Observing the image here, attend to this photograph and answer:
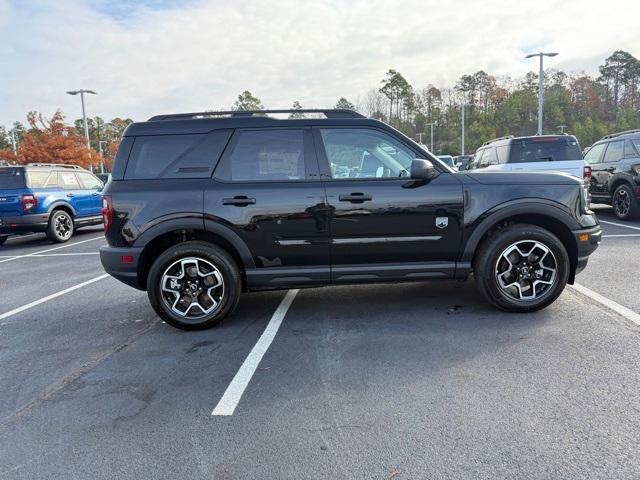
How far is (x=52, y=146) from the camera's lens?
25.4 m

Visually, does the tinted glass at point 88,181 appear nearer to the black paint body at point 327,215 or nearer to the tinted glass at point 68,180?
the tinted glass at point 68,180

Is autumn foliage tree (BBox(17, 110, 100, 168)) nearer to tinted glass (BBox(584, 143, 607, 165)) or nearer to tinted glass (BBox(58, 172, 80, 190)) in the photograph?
tinted glass (BBox(58, 172, 80, 190))

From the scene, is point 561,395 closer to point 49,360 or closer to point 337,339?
point 337,339

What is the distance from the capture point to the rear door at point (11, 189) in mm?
9945

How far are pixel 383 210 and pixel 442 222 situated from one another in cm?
59

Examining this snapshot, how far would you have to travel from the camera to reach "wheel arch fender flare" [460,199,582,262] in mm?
4242

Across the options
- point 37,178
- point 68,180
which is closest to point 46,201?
point 37,178

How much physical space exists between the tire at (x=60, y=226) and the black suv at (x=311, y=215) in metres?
7.61

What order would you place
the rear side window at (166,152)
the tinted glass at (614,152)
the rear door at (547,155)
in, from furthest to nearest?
the tinted glass at (614,152), the rear door at (547,155), the rear side window at (166,152)

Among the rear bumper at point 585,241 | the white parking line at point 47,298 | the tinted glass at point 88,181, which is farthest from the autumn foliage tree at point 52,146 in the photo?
the rear bumper at point 585,241

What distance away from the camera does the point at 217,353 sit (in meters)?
3.78

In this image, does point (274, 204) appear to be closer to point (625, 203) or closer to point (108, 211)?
point (108, 211)

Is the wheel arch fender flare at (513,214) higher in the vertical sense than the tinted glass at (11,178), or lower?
lower

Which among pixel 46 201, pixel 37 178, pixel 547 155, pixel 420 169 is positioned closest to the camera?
pixel 420 169
